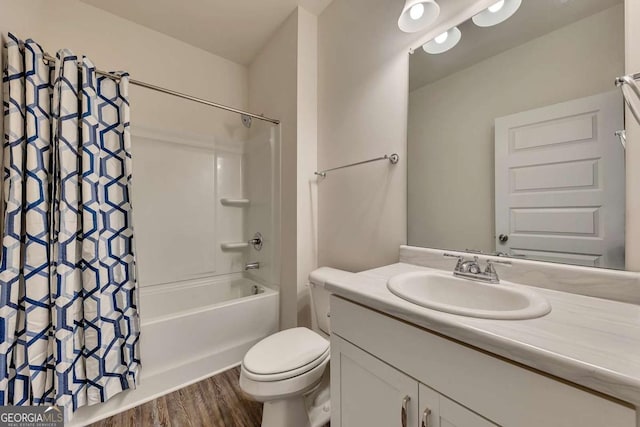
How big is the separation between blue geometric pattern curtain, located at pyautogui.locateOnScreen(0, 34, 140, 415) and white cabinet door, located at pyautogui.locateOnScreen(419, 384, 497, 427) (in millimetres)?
1528

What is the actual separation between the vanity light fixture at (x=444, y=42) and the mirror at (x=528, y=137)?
0.07 feet

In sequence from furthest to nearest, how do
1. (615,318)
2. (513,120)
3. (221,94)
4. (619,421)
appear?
(221,94)
(513,120)
(615,318)
(619,421)

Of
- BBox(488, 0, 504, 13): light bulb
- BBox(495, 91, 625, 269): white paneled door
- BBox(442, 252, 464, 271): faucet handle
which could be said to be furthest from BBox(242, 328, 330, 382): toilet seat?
BBox(488, 0, 504, 13): light bulb

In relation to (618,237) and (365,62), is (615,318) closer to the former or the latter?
(618,237)

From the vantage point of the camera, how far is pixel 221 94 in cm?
235

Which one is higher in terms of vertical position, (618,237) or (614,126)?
(614,126)

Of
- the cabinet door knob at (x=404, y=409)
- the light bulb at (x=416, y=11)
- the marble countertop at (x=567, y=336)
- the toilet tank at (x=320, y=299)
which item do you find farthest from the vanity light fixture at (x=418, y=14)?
the cabinet door knob at (x=404, y=409)

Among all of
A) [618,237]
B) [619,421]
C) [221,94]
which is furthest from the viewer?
[221,94]

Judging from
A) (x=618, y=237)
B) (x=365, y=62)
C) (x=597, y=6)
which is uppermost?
(x=365, y=62)

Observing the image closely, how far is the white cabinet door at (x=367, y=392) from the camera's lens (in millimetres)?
664

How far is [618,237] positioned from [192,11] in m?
2.65

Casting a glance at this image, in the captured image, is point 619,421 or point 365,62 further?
point 365,62

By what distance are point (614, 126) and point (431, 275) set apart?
2.37 ft

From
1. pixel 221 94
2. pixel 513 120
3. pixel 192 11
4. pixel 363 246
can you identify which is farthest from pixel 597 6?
pixel 221 94
